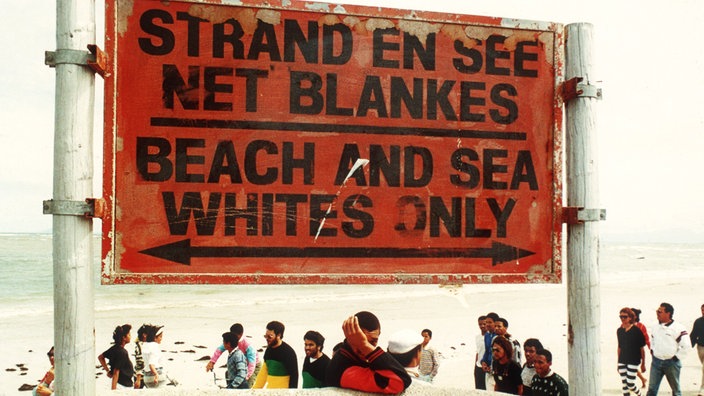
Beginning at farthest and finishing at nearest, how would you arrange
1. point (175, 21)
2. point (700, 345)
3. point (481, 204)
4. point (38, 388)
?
1. point (700, 345)
2. point (38, 388)
3. point (481, 204)
4. point (175, 21)

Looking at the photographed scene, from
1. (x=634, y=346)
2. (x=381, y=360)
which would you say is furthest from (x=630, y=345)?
(x=381, y=360)

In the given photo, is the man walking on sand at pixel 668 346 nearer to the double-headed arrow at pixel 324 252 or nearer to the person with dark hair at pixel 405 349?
the person with dark hair at pixel 405 349

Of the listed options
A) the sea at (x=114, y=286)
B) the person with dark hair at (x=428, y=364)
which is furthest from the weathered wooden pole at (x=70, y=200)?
the sea at (x=114, y=286)

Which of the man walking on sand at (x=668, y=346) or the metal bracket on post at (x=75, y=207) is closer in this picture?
the metal bracket on post at (x=75, y=207)

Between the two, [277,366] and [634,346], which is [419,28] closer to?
[277,366]

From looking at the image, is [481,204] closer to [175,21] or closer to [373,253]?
[373,253]

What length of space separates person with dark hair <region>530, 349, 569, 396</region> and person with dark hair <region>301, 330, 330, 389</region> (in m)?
2.01

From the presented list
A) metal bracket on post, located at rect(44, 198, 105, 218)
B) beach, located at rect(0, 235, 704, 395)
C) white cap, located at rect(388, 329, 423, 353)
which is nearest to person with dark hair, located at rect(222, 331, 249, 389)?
white cap, located at rect(388, 329, 423, 353)

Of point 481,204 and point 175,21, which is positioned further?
point 481,204

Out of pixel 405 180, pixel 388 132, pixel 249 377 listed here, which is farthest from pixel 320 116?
pixel 249 377

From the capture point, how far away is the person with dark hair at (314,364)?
5277 millimetres

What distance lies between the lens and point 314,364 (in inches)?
218

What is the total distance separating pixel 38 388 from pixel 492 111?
23.0ft

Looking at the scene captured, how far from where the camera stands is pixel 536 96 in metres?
3.07
